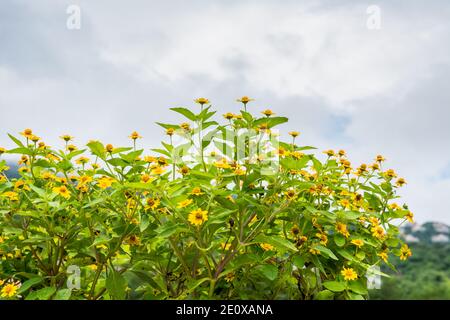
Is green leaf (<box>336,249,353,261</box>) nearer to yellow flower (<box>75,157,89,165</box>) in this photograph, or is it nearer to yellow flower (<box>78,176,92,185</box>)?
yellow flower (<box>78,176,92,185</box>)

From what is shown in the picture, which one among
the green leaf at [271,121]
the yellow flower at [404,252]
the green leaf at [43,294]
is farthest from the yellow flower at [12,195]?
the yellow flower at [404,252]

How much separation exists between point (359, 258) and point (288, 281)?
0.39 metres

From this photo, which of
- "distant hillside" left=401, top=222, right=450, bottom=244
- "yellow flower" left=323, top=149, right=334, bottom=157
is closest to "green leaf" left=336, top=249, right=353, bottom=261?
"yellow flower" left=323, top=149, right=334, bottom=157

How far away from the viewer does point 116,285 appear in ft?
7.91

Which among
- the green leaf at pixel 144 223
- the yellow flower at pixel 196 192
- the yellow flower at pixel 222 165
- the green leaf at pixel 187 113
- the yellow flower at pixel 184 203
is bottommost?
the green leaf at pixel 144 223

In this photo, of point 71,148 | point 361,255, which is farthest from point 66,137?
point 361,255

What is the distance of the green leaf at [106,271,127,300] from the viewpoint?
2.40m

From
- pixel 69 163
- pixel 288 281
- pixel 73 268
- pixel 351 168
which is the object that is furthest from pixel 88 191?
pixel 351 168

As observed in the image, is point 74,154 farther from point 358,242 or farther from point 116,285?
point 358,242

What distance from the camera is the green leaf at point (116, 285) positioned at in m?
2.40

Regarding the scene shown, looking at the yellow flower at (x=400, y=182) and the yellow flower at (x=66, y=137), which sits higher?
the yellow flower at (x=66, y=137)

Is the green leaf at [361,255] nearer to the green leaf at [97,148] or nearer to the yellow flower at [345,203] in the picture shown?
the yellow flower at [345,203]

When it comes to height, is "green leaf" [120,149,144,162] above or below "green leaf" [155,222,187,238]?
above

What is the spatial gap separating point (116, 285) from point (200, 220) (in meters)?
0.56
